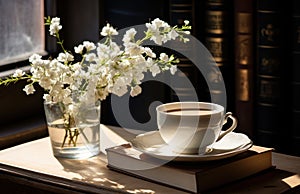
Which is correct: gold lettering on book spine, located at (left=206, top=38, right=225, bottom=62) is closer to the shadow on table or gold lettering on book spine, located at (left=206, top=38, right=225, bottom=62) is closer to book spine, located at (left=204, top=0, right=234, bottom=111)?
book spine, located at (left=204, top=0, right=234, bottom=111)

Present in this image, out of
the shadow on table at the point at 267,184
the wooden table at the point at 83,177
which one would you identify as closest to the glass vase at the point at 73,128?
the wooden table at the point at 83,177

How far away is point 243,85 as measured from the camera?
172cm

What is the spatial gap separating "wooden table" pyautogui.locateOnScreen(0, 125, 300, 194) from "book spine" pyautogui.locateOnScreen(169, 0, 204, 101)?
0.26 m

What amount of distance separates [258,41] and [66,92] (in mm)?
474

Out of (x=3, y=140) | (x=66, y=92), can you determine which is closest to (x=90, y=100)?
(x=66, y=92)

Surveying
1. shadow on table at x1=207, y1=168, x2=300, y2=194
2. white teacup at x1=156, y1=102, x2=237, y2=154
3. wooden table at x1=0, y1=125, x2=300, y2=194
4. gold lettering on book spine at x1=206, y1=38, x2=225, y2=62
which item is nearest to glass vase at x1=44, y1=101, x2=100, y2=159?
wooden table at x1=0, y1=125, x2=300, y2=194

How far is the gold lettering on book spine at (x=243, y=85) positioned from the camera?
5.64 ft

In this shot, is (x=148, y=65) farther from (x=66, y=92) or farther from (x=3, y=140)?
(x=3, y=140)

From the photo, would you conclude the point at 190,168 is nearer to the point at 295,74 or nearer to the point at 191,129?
the point at 191,129

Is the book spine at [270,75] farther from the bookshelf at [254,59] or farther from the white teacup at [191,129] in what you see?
the white teacup at [191,129]

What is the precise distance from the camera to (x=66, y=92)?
1362 mm

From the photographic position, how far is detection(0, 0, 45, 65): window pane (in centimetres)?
175

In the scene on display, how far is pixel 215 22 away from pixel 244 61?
0.10m

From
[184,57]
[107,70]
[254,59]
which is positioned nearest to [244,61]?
[254,59]
